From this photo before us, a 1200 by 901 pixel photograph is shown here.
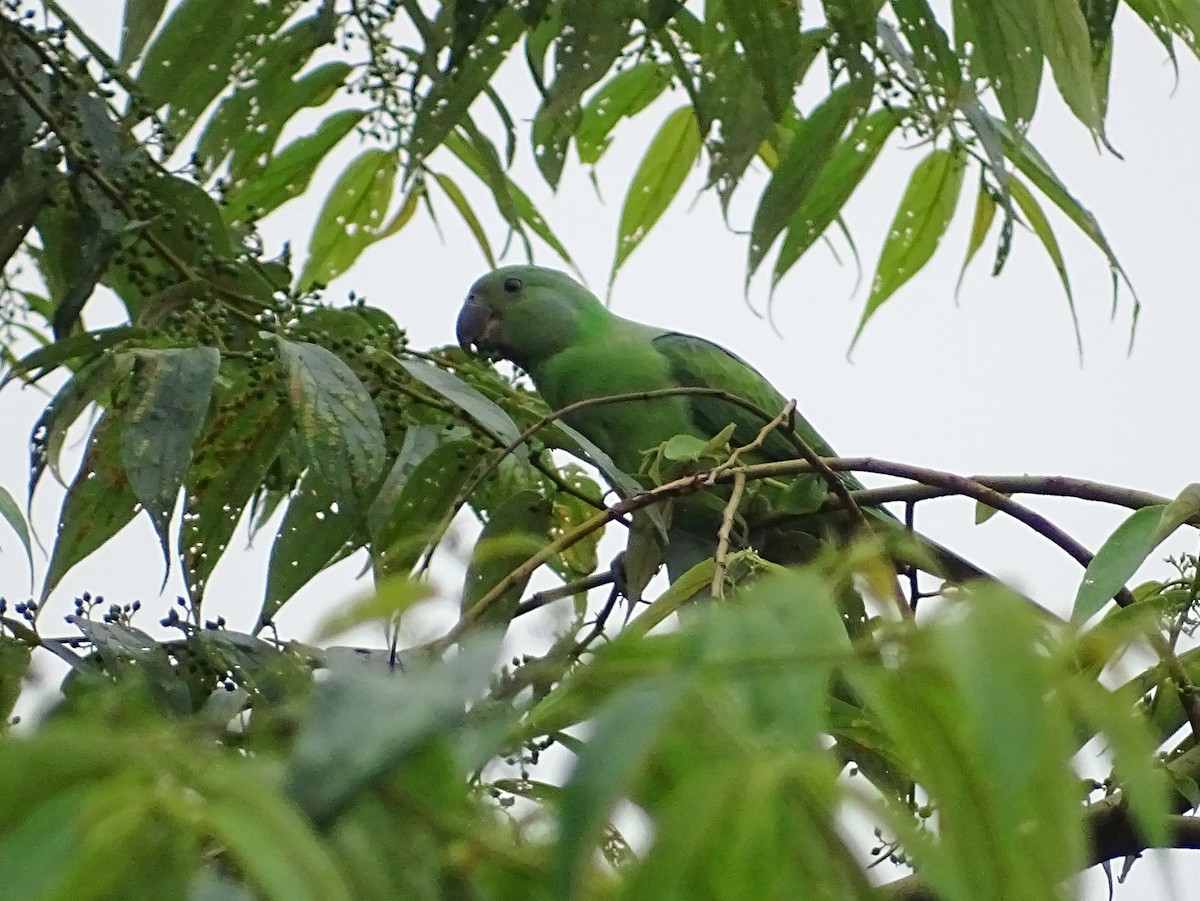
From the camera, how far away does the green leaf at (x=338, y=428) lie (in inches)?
44.5

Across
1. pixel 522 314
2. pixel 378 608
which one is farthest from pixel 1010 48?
pixel 522 314

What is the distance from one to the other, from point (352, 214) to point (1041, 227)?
2.81 ft

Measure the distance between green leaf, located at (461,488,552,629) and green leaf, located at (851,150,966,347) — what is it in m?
0.67

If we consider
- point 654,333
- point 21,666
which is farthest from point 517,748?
point 654,333

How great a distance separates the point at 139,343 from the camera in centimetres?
137

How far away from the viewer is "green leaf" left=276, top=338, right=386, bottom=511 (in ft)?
3.71

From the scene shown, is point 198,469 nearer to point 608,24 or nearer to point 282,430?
point 282,430

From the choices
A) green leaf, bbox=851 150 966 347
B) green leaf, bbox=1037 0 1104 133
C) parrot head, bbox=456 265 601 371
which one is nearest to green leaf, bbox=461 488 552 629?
green leaf, bbox=1037 0 1104 133

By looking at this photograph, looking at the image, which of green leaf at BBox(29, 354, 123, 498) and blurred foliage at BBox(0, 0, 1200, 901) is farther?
green leaf at BBox(29, 354, 123, 498)

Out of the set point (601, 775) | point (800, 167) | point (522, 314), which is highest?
point (522, 314)

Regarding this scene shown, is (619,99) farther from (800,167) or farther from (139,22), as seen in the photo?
(139,22)

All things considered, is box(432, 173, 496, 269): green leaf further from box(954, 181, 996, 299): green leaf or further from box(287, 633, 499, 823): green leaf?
box(287, 633, 499, 823): green leaf

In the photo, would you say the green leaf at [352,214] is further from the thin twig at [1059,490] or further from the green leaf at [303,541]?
the thin twig at [1059,490]

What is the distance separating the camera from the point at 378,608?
19.4 inches
